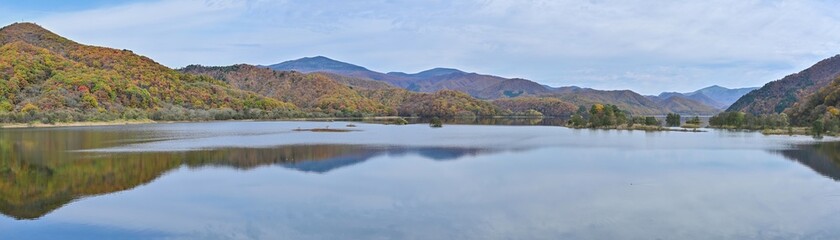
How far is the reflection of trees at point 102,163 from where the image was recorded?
21484 millimetres

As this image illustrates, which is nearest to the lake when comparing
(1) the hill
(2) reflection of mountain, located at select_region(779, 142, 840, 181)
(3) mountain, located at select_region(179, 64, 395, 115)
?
(2) reflection of mountain, located at select_region(779, 142, 840, 181)

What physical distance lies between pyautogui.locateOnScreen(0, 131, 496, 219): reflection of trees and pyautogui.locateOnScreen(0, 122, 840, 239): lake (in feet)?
0.35

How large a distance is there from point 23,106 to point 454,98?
4994 inches

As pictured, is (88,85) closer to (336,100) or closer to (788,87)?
(336,100)

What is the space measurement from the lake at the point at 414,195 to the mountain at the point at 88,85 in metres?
61.5

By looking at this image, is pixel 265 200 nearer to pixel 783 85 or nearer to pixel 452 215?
pixel 452 215

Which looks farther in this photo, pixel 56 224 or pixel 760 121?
pixel 760 121

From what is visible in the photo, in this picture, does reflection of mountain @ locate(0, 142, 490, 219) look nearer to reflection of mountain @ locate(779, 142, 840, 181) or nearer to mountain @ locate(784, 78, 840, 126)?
reflection of mountain @ locate(779, 142, 840, 181)

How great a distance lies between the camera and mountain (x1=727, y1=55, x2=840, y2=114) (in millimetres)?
146375

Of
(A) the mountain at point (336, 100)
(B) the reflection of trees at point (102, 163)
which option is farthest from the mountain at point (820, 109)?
(A) the mountain at point (336, 100)

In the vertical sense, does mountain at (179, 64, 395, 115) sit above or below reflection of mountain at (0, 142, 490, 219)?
above

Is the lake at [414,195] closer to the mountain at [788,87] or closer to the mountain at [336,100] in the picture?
the mountain at [336,100]

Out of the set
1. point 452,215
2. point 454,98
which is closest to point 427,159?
point 452,215

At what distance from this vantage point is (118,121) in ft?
308
